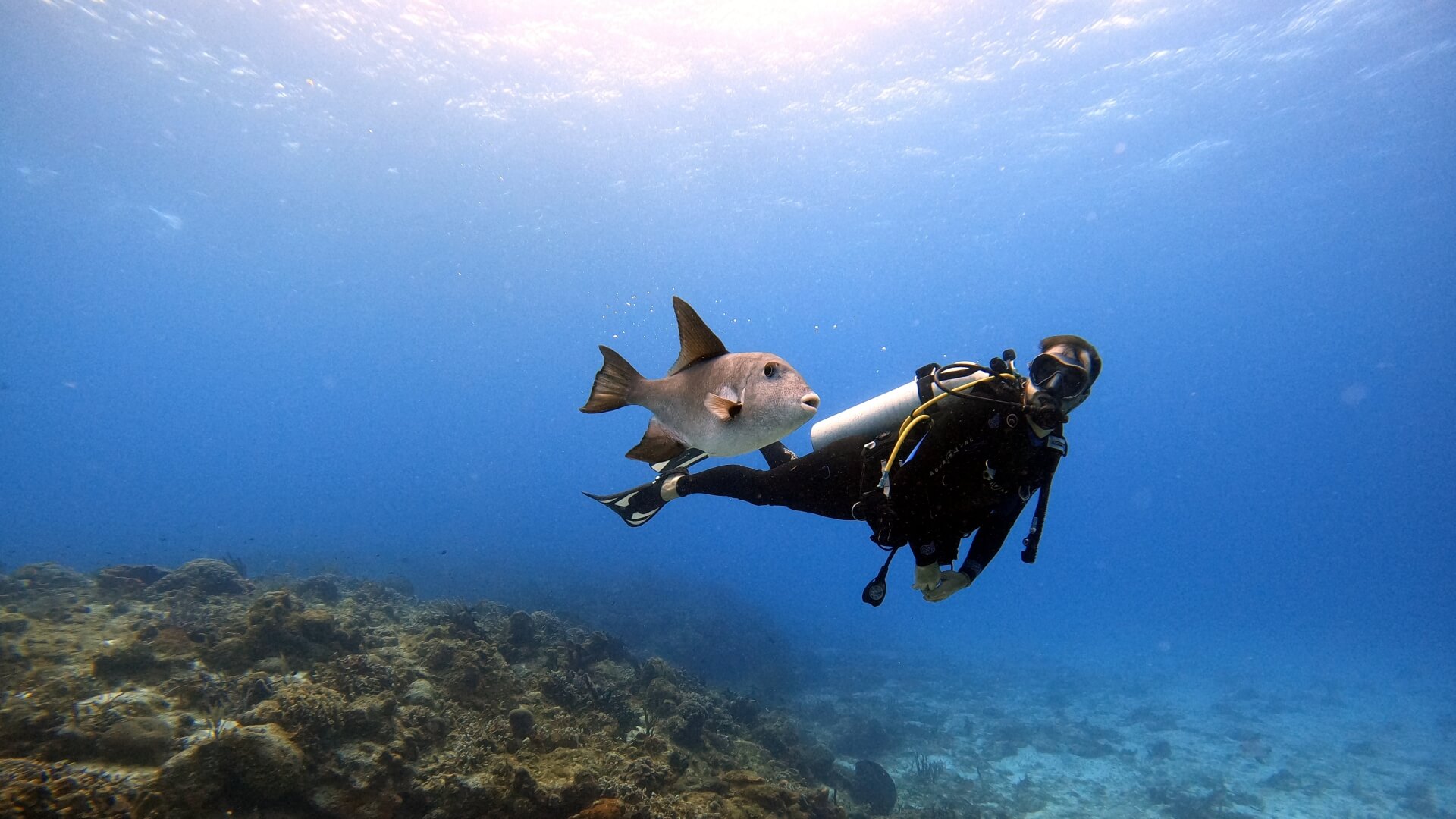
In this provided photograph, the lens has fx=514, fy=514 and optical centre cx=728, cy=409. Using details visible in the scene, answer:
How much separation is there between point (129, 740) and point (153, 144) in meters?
42.3

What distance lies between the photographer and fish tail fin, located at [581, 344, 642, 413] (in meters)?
2.18

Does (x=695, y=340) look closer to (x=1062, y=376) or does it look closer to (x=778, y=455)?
(x=1062, y=376)

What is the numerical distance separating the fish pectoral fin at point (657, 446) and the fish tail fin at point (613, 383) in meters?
0.19

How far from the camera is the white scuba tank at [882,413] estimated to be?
3777 millimetres

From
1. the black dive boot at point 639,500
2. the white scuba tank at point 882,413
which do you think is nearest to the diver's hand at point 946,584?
the white scuba tank at point 882,413

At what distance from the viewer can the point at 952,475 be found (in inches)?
152

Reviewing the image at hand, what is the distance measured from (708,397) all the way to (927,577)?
9.63 ft

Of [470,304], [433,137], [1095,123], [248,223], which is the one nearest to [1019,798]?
[1095,123]

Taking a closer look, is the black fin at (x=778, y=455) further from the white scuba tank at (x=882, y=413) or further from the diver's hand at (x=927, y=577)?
the diver's hand at (x=927, y=577)

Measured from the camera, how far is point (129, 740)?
4102mm

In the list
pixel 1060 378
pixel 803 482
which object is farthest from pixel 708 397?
pixel 1060 378

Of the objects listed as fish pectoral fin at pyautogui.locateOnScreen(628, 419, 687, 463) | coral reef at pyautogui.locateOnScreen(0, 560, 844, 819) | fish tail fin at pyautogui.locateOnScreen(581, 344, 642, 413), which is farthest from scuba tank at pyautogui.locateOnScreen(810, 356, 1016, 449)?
coral reef at pyautogui.locateOnScreen(0, 560, 844, 819)

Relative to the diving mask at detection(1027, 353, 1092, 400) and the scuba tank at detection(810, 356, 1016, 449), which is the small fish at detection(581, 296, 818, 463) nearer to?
the scuba tank at detection(810, 356, 1016, 449)

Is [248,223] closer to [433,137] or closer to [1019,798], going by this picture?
[433,137]
